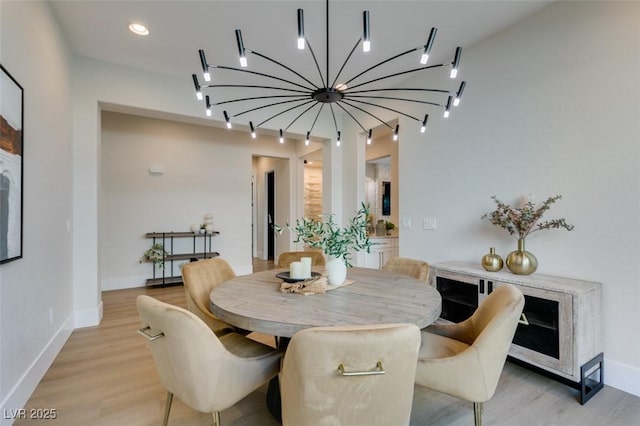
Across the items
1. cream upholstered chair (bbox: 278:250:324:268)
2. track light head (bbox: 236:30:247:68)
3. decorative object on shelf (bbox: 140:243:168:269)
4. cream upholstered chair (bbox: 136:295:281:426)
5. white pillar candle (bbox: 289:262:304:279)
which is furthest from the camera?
decorative object on shelf (bbox: 140:243:168:269)

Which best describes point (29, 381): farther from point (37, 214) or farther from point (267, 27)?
point (267, 27)

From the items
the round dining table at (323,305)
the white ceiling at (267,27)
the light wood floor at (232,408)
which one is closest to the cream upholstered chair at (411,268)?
the round dining table at (323,305)

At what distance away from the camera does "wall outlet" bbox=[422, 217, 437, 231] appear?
342 centimetres

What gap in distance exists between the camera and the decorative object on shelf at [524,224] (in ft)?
7.68

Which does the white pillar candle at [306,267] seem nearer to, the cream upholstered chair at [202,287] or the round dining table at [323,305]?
the round dining table at [323,305]

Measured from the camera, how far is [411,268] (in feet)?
8.10

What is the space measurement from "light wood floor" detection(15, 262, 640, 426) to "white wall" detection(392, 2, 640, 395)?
439mm

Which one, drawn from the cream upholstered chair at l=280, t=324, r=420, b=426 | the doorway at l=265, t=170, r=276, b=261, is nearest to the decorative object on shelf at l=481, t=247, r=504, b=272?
the cream upholstered chair at l=280, t=324, r=420, b=426

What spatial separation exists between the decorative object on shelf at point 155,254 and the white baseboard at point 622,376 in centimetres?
538

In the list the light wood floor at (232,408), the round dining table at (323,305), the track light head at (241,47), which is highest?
the track light head at (241,47)

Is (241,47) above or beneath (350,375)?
above

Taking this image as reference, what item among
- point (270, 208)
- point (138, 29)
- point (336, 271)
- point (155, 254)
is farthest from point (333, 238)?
point (270, 208)

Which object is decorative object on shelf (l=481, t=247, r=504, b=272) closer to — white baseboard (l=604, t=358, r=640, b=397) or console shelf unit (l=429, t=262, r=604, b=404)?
console shelf unit (l=429, t=262, r=604, b=404)

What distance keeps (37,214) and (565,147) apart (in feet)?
12.9
